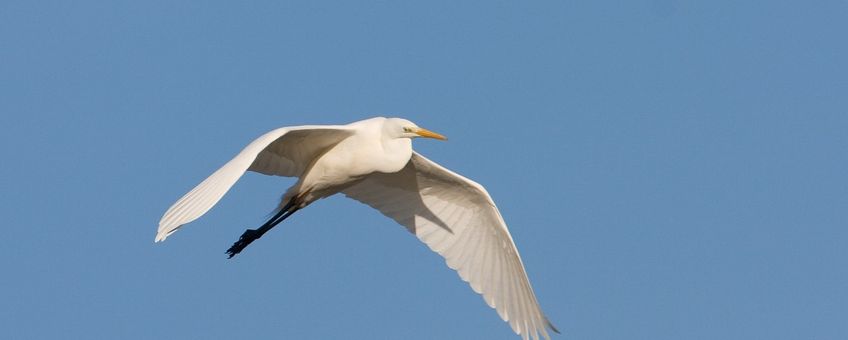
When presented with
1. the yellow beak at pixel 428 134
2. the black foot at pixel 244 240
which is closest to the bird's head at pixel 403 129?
the yellow beak at pixel 428 134

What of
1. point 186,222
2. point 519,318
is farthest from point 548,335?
point 186,222

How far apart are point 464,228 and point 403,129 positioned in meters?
1.95

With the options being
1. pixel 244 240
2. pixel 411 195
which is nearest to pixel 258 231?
pixel 244 240

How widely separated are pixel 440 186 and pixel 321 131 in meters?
2.42

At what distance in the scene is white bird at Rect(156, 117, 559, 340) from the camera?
561 inches

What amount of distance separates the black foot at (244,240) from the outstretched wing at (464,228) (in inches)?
51.0

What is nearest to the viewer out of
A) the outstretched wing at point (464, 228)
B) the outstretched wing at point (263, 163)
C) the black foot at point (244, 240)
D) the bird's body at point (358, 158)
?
the outstretched wing at point (263, 163)

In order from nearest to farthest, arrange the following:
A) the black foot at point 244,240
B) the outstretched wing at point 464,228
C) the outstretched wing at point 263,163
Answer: the outstretched wing at point 263,163 < the black foot at point 244,240 < the outstretched wing at point 464,228

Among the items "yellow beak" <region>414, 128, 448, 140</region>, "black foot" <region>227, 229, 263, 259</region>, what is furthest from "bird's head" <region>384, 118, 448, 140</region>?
"black foot" <region>227, 229, 263, 259</region>

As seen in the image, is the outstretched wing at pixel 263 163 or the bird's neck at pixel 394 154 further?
the bird's neck at pixel 394 154

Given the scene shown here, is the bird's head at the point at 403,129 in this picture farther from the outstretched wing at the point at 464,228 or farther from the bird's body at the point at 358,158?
the outstretched wing at the point at 464,228

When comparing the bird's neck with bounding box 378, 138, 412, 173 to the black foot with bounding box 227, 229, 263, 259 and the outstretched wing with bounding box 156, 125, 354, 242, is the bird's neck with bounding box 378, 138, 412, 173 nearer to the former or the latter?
the outstretched wing with bounding box 156, 125, 354, 242

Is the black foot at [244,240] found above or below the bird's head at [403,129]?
below

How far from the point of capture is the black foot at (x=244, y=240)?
590 inches
